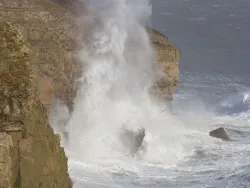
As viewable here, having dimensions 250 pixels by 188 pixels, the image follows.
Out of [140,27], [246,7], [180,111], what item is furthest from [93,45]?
[246,7]

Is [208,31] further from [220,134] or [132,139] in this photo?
[132,139]

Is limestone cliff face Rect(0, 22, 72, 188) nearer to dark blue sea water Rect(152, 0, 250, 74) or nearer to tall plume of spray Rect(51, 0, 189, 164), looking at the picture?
tall plume of spray Rect(51, 0, 189, 164)

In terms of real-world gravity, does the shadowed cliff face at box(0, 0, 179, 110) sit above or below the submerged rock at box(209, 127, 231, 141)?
above

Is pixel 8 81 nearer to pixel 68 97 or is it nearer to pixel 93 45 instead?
pixel 68 97

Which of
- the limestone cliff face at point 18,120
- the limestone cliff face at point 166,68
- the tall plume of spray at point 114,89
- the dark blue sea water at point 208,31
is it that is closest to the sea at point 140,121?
the tall plume of spray at point 114,89

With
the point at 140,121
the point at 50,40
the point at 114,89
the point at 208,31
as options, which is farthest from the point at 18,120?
the point at 208,31

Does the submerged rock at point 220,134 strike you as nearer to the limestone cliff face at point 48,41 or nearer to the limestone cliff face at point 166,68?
the limestone cliff face at point 166,68

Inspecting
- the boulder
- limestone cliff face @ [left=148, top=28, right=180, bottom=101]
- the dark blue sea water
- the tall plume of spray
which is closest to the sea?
the tall plume of spray
